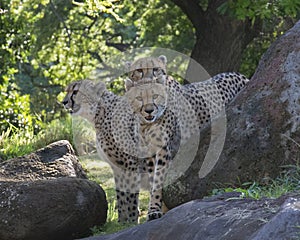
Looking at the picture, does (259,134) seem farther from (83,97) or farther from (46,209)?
(83,97)

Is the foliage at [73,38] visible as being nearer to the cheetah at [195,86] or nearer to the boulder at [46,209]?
the cheetah at [195,86]

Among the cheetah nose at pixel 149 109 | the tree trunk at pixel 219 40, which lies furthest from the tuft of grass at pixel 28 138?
the cheetah nose at pixel 149 109

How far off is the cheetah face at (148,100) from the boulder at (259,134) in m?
0.63

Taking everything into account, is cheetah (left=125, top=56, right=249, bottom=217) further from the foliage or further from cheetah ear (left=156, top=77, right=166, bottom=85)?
the foliage

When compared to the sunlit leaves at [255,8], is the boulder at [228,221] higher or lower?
lower

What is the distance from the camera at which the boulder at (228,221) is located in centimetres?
487

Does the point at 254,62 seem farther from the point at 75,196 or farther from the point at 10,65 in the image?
the point at 75,196

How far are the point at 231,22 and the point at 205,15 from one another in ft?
1.69

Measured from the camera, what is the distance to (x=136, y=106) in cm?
889

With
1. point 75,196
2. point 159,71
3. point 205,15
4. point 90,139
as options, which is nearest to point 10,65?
point 90,139

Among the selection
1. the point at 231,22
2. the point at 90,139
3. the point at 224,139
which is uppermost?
the point at 231,22

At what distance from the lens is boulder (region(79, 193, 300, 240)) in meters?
4.87

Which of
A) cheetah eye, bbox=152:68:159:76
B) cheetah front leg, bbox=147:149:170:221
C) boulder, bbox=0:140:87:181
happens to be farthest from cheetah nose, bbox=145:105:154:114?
boulder, bbox=0:140:87:181

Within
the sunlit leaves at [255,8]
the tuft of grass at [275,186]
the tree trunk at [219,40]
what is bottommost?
the tuft of grass at [275,186]
